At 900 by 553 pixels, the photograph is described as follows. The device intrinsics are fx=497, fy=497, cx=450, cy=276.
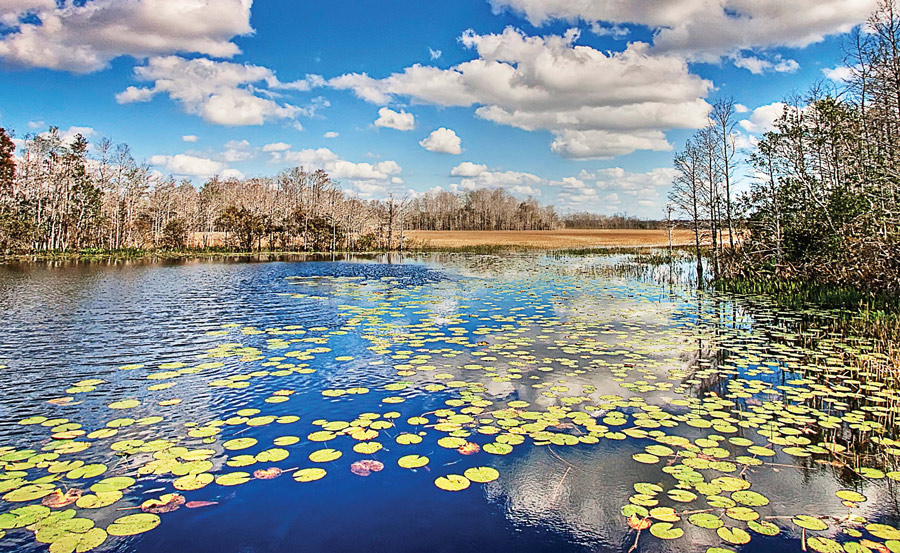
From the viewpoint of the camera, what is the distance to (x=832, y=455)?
4.36 metres

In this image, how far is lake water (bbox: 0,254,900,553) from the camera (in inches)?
131

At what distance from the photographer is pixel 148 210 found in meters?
55.7

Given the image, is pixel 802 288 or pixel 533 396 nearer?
pixel 533 396

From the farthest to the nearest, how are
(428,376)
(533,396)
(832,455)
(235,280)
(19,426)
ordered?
1. (235,280)
2. (428,376)
3. (533,396)
4. (19,426)
5. (832,455)

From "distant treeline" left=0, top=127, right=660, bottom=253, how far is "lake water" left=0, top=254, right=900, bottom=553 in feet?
117

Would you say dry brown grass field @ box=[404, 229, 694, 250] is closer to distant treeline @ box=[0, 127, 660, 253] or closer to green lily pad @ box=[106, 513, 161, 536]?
distant treeline @ box=[0, 127, 660, 253]

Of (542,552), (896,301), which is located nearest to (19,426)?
(542,552)

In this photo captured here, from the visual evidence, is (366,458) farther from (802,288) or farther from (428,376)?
(802,288)

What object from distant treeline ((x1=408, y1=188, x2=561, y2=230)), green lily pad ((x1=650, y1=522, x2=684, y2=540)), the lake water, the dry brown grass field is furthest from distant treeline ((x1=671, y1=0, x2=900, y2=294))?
distant treeline ((x1=408, y1=188, x2=561, y2=230))

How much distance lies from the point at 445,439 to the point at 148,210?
6180 centimetres

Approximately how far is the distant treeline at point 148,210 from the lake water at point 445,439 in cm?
3572

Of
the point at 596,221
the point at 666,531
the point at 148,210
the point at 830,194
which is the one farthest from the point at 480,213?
the point at 666,531

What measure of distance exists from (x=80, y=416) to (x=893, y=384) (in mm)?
9651

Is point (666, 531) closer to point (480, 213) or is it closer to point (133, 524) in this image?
point (133, 524)
